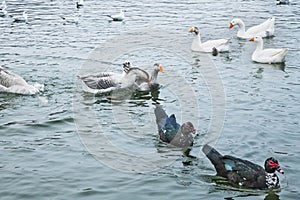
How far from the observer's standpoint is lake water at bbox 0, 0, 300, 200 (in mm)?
10031

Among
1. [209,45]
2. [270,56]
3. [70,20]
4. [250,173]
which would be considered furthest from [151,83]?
[70,20]

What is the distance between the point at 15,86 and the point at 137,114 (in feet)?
12.2

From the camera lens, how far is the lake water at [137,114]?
10031mm

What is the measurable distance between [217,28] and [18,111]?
1400 cm

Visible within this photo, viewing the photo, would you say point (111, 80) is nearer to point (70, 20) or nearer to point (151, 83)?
point (151, 83)

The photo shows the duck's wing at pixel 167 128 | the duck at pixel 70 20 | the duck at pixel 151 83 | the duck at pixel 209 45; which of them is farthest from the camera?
the duck at pixel 70 20

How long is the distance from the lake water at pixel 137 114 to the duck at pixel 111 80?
0.88 ft

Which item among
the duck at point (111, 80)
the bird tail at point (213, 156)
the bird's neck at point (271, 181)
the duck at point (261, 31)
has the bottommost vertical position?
the bird's neck at point (271, 181)

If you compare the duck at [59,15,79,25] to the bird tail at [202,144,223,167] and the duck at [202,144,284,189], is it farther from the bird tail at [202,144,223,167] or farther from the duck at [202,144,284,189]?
the duck at [202,144,284,189]

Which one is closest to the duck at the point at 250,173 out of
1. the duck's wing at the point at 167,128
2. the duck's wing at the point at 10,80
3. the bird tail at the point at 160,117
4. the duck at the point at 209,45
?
the duck's wing at the point at 167,128

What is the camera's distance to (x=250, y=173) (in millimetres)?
9789

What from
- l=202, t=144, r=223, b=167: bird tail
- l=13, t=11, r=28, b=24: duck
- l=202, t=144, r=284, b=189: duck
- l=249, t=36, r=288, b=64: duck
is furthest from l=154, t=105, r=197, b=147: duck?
l=13, t=11, r=28, b=24: duck

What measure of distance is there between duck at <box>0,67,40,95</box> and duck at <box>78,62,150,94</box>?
1.53 metres

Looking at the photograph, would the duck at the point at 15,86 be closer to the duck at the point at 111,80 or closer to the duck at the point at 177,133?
the duck at the point at 111,80
